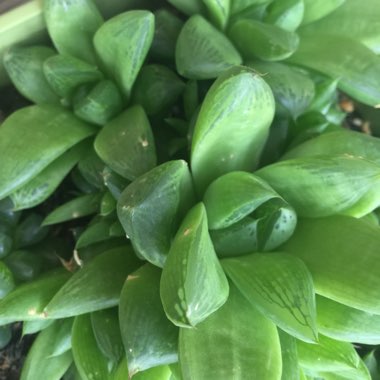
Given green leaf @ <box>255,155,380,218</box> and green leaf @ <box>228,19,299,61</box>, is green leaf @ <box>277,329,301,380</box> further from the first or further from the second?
green leaf @ <box>228,19,299,61</box>

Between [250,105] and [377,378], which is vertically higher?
[250,105]

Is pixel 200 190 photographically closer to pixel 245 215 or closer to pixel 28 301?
pixel 245 215

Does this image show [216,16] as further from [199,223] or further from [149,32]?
[199,223]

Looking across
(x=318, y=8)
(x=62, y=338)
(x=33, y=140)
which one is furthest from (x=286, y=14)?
(x=62, y=338)

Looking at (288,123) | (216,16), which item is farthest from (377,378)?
(216,16)

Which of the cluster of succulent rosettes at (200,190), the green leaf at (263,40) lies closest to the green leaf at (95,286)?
the cluster of succulent rosettes at (200,190)
